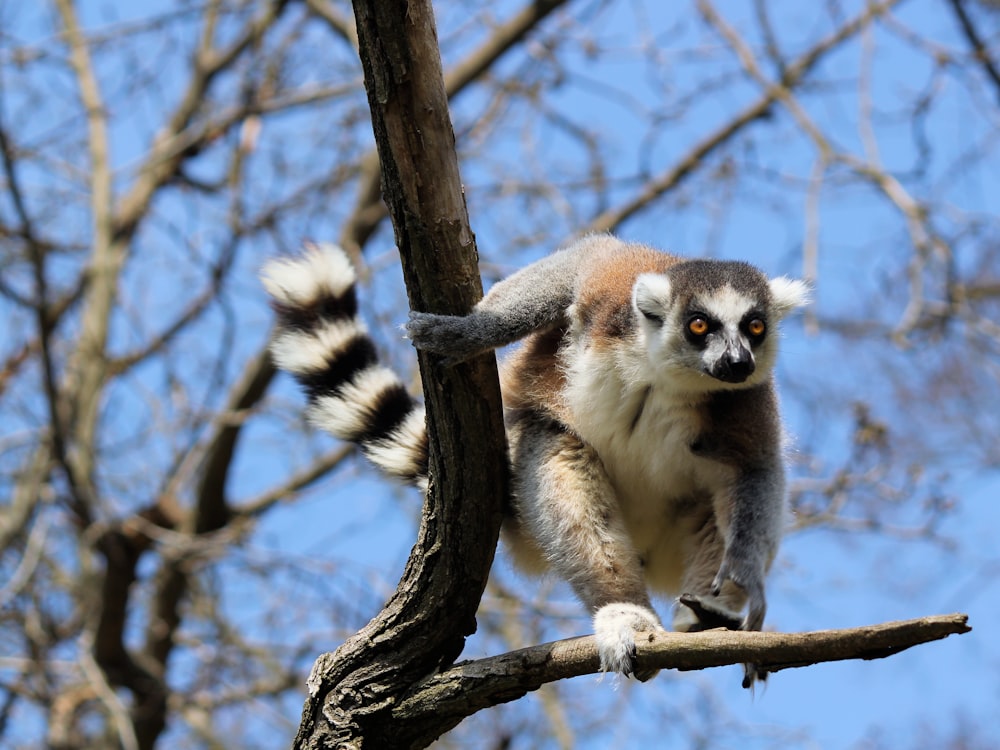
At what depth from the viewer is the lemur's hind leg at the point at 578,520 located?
14.8ft

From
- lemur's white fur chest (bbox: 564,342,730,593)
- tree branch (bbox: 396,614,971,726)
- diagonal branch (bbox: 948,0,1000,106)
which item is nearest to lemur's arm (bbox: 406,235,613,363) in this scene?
lemur's white fur chest (bbox: 564,342,730,593)

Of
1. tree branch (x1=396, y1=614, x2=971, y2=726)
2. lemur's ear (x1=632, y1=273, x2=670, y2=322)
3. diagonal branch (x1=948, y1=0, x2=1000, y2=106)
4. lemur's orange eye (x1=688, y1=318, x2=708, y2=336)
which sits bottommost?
tree branch (x1=396, y1=614, x2=971, y2=726)

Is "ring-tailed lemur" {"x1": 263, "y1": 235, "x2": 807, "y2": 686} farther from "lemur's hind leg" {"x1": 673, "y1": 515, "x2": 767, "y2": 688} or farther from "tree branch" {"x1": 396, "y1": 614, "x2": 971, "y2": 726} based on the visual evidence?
"tree branch" {"x1": 396, "y1": 614, "x2": 971, "y2": 726}

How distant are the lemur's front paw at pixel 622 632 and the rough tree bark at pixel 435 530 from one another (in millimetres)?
91

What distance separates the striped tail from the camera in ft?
16.1

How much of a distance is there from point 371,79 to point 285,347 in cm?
178

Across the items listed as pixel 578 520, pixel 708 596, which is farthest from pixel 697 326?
pixel 708 596

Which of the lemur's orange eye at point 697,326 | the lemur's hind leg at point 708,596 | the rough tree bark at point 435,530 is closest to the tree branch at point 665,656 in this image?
the rough tree bark at point 435,530

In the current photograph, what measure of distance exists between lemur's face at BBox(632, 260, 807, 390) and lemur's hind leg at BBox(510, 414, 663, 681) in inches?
21.6

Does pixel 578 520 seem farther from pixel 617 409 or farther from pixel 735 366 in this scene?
pixel 735 366

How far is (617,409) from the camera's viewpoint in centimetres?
468

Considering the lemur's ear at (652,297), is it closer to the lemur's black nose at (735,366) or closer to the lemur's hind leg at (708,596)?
the lemur's black nose at (735,366)

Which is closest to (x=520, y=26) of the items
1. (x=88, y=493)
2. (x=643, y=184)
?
(x=643, y=184)

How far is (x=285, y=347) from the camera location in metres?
4.97
